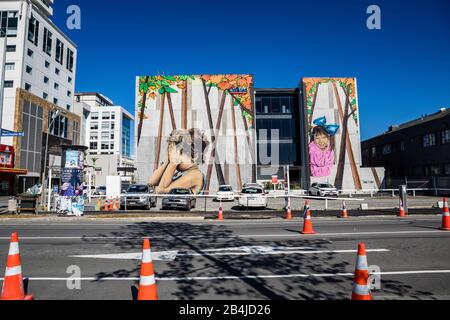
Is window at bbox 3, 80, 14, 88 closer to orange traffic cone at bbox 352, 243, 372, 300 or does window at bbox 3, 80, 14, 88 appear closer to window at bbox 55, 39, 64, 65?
window at bbox 55, 39, 64, 65

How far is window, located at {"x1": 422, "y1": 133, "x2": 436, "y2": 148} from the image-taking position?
1448 inches

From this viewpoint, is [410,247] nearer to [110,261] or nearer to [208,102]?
[110,261]

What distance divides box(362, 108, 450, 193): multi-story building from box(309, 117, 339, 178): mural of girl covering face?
8240 mm

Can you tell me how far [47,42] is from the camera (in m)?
54.7

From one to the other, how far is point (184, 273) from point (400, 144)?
48.0 meters

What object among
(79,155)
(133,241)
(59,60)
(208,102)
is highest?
(59,60)

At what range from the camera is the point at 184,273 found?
18.6 feet

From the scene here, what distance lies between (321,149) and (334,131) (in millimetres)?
3169

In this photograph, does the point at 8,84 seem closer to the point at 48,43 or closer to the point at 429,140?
the point at 48,43

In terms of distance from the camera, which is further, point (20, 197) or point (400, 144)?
point (400, 144)

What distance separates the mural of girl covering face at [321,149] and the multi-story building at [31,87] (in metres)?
36.9

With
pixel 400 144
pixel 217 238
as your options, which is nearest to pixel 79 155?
pixel 217 238

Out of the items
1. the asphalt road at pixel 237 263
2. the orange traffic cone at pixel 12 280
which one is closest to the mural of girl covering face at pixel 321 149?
the asphalt road at pixel 237 263

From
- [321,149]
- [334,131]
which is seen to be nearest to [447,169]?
[334,131]
